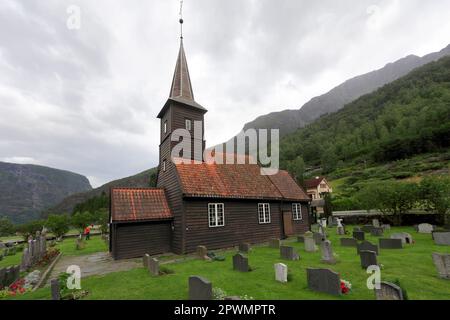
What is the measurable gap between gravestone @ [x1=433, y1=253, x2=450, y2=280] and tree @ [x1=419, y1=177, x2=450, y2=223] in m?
15.8

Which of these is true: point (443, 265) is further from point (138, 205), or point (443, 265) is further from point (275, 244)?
point (138, 205)

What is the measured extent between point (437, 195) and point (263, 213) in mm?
15175

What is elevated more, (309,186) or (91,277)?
(309,186)

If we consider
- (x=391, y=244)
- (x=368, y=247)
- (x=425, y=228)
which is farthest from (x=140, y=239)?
(x=425, y=228)

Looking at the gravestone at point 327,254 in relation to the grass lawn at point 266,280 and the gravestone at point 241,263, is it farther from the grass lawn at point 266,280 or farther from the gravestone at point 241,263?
the gravestone at point 241,263

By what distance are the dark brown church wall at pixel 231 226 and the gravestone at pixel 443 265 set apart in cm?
1172

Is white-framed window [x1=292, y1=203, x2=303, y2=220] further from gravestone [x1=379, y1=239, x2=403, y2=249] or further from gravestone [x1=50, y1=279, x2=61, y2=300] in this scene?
gravestone [x1=50, y1=279, x2=61, y2=300]

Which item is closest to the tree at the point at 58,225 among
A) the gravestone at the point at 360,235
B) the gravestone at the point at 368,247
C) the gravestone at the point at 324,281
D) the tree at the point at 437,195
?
the gravestone at the point at 360,235

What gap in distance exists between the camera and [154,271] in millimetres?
10172

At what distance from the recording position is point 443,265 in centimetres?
789

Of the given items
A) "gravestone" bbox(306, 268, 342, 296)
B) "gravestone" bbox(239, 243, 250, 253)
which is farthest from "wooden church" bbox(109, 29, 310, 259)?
"gravestone" bbox(306, 268, 342, 296)

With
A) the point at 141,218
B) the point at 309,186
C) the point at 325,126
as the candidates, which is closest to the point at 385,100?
the point at 325,126
